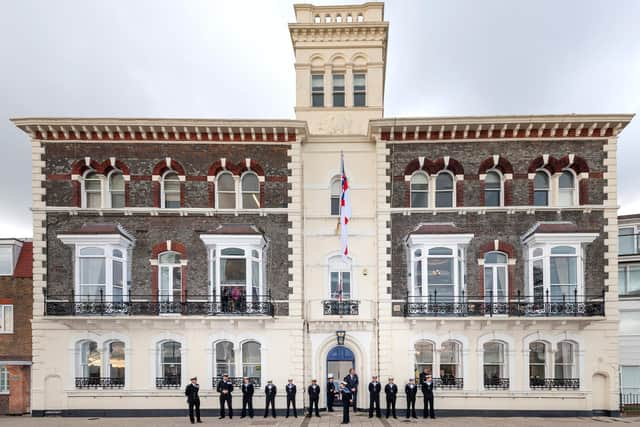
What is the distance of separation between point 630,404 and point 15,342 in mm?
26490

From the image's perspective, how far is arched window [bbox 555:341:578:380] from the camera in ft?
70.1

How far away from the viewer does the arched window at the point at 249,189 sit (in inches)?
887

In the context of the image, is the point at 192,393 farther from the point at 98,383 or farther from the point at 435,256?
the point at 435,256

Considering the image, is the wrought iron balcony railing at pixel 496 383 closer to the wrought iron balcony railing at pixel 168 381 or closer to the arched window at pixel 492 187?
the arched window at pixel 492 187

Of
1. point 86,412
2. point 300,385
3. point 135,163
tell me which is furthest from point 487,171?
point 86,412

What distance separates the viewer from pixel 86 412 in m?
21.2

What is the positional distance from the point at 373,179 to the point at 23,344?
16.2 metres

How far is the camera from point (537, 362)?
21562mm

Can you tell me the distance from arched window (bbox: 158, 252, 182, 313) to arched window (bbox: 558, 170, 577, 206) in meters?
15.9

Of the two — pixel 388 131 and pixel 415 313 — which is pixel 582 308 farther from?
pixel 388 131

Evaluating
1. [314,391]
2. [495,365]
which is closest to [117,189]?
[314,391]

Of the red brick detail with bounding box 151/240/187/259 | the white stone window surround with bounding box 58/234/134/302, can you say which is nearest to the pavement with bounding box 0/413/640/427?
the white stone window surround with bounding box 58/234/134/302

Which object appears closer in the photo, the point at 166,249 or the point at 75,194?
the point at 166,249

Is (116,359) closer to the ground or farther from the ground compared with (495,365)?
farther from the ground
